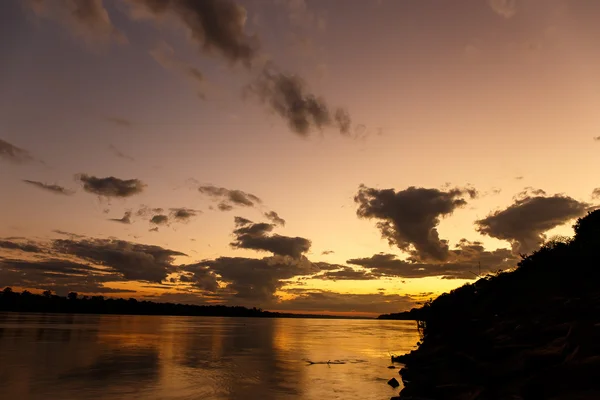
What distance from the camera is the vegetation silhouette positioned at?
52.8 ft

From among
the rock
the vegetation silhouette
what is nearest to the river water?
the rock

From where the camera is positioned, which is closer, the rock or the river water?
the river water

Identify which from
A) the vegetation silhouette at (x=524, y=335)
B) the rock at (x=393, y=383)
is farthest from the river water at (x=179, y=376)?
the vegetation silhouette at (x=524, y=335)

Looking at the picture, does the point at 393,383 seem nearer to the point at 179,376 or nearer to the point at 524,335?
the point at 524,335

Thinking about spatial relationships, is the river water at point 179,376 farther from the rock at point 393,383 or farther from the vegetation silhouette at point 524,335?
the vegetation silhouette at point 524,335

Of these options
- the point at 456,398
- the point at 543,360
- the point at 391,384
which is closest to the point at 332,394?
the point at 391,384

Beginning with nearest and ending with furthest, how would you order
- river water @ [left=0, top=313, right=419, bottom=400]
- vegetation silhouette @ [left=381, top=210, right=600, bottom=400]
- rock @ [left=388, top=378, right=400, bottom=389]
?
vegetation silhouette @ [left=381, top=210, right=600, bottom=400] < river water @ [left=0, top=313, right=419, bottom=400] < rock @ [left=388, top=378, right=400, bottom=389]

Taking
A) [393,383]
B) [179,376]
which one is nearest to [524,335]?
[393,383]

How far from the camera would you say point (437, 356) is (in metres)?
31.7

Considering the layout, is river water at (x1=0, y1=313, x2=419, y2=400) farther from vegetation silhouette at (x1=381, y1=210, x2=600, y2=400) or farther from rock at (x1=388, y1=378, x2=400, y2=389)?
vegetation silhouette at (x1=381, y1=210, x2=600, y2=400)

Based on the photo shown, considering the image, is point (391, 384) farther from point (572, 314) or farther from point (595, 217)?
point (595, 217)

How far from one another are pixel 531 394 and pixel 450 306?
25222mm

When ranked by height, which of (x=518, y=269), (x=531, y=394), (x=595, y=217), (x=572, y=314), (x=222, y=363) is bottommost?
(x=222, y=363)

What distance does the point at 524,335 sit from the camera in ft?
72.1
